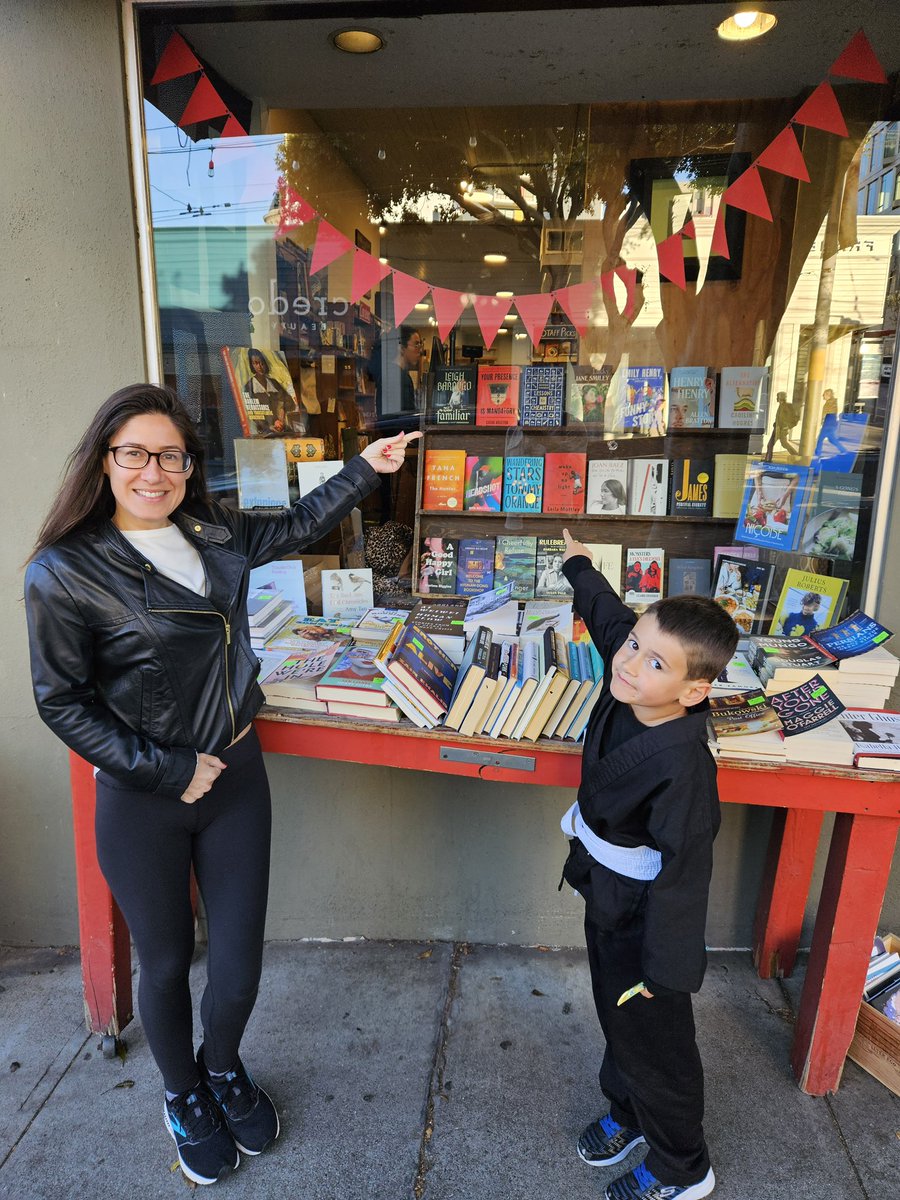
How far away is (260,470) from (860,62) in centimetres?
225

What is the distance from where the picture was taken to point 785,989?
7.89 feet

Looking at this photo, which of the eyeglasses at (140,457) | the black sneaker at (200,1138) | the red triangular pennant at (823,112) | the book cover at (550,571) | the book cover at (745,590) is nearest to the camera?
the eyeglasses at (140,457)

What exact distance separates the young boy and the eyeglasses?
101 centimetres

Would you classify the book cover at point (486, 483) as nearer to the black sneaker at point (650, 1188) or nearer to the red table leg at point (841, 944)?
the red table leg at point (841, 944)

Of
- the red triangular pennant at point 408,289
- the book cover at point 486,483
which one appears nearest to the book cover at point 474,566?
the book cover at point 486,483

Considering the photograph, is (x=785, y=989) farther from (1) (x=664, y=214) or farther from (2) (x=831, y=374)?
(1) (x=664, y=214)

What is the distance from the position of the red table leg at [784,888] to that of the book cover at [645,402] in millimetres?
1452

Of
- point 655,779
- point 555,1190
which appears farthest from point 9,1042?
point 655,779

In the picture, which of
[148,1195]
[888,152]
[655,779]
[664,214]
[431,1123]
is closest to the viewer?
[655,779]

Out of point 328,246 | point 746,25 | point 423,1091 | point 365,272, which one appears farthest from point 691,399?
point 423,1091

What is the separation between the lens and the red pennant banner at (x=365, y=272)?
2461 mm

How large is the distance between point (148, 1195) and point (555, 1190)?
0.98 m

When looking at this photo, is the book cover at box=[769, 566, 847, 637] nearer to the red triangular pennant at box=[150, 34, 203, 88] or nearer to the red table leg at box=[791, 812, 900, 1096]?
the red table leg at box=[791, 812, 900, 1096]

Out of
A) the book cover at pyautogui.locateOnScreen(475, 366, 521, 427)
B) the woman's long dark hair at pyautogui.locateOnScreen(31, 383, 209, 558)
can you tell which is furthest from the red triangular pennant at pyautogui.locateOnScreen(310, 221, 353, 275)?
the woman's long dark hair at pyautogui.locateOnScreen(31, 383, 209, 558)
